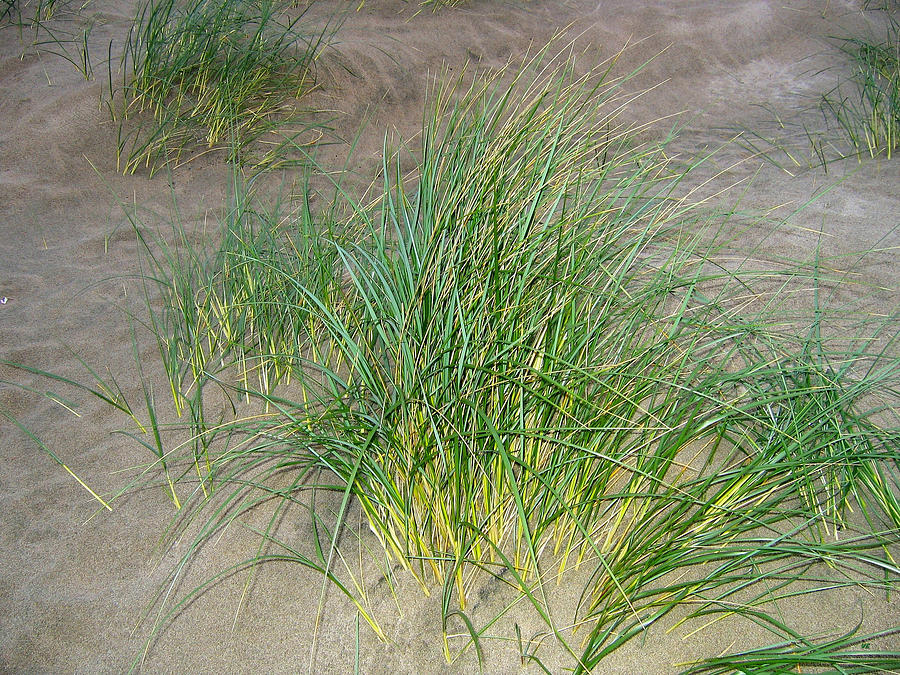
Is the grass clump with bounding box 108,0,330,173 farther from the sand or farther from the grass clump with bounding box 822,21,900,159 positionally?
the grass clump with bounding box 822,21,900,159

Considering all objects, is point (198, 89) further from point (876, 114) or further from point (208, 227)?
point (876, 114)

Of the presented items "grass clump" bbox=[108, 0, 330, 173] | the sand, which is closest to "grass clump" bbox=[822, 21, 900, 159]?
the sand

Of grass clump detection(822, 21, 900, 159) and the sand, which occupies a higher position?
grass clump detection(822, 21, 900, 159)

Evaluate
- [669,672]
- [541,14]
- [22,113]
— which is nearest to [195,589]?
[669,672]

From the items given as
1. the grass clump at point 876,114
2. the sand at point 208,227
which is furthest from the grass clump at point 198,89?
the grass clump at point 876,114

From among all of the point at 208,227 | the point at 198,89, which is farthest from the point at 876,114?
the point at 198,89

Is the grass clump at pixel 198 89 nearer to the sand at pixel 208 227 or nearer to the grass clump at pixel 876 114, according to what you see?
the sand at pixel 208 227

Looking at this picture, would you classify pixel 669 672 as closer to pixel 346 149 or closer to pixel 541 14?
pixel 346 149
